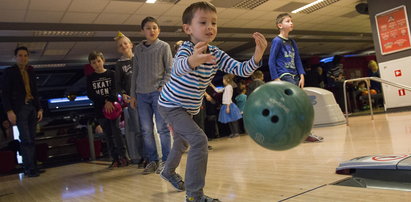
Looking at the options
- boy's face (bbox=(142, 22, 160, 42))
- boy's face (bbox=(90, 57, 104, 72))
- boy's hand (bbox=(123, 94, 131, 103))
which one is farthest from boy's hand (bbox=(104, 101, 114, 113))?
boy's face (bbox=(142, 22, 160, 42))

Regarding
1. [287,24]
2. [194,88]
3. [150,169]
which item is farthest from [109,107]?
[194,88]

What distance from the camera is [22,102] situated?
426 centimetres

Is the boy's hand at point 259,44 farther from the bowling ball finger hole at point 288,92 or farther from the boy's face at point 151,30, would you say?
the boy's face at point 151,30

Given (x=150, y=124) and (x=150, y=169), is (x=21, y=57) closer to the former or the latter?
(x=150, y=124)

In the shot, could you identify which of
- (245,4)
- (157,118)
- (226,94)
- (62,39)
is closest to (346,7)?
(245,4)

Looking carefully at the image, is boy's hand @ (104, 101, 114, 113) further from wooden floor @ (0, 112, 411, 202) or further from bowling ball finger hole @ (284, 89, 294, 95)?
bowling ball finger hole @ (284, 89, 294, 95)

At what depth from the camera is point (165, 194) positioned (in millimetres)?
2193

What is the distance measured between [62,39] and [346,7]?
28.4ft

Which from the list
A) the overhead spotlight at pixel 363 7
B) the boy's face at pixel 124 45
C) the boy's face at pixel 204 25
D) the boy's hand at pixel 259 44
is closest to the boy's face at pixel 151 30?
the boy's face at pixel 124 45

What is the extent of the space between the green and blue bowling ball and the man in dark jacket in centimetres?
354

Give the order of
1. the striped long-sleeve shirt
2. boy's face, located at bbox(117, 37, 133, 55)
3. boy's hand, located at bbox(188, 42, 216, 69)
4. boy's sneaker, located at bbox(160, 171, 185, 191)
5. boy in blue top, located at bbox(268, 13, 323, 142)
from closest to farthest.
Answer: boy's hand, located at bbox(188, 42, 216, 69), the striped long-sleeve shirt, boy's sneaker, located at bbox(160, 171, 185, 191), boy in blue top, located at bbox(268, 13, 323, 142), boy's face, located at bbox(117, 37, 133, 55)

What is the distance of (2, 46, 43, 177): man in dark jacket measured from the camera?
13.9 feet

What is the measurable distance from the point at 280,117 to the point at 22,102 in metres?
3.75

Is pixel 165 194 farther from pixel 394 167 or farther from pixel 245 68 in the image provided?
pixel 394 167
